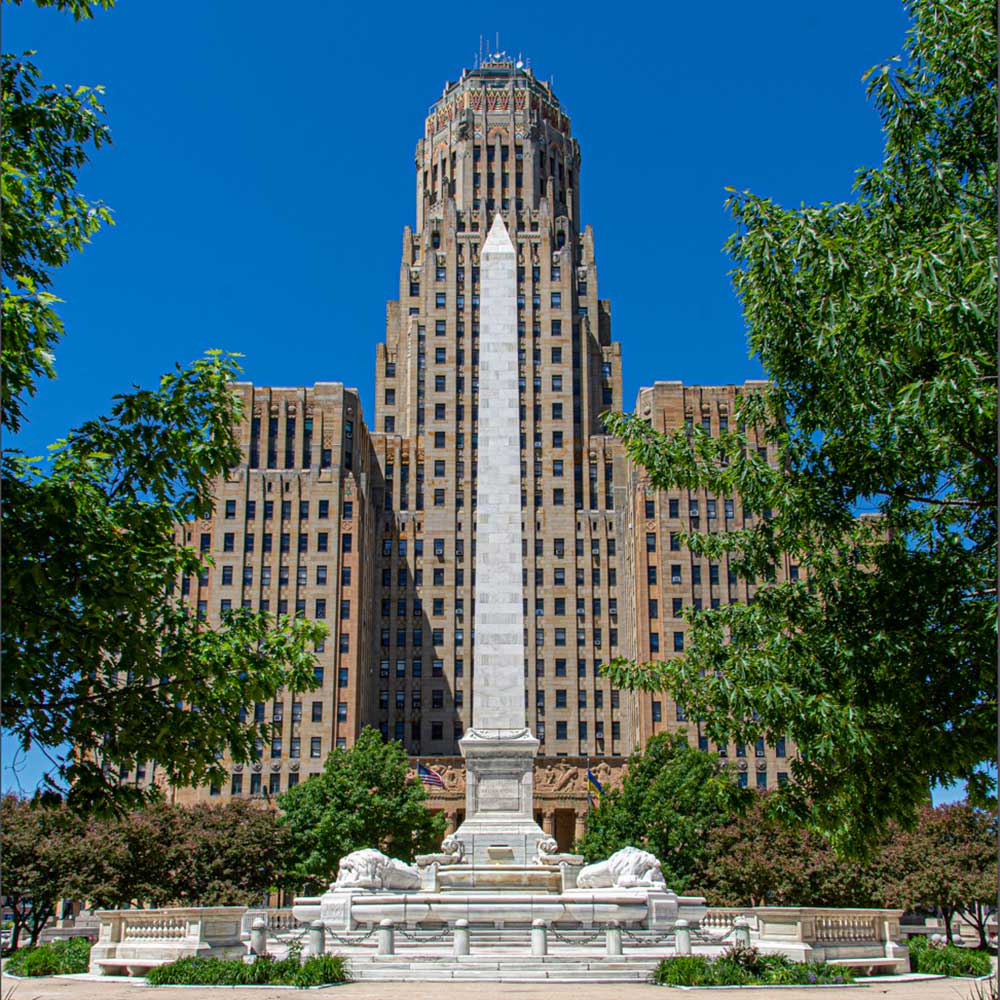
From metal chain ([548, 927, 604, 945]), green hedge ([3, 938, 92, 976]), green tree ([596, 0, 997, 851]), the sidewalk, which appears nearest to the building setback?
green hedge ([3, 938, 92, 976])

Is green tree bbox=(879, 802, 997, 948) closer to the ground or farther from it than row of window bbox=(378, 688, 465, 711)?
closer to the ground

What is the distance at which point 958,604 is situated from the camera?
17703 mm

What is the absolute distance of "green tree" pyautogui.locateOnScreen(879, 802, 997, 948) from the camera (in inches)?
2066

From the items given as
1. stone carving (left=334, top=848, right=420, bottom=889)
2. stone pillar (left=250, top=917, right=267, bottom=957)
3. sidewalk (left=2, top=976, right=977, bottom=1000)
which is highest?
stone carving (left=334, top=848, right=420, bottom=889)

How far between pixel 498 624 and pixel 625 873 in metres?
11.3

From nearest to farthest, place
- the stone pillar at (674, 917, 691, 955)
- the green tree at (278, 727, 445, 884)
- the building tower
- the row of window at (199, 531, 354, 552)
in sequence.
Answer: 1. the stone pillar at (674, 917, 691, 955)
2. the green tree at (278, 727, 445, 884)
3. the row of window at (199, 531, 354, 552)
4. the building tower

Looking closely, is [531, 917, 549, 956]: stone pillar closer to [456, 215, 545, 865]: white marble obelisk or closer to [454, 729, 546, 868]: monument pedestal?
[454, 729, 546, 868]: monument pedestal

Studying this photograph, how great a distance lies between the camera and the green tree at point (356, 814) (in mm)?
72125

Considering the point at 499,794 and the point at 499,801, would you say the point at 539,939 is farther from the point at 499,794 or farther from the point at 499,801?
the point at 499,794

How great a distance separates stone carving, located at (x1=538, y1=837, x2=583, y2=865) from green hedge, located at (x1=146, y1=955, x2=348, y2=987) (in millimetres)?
10201

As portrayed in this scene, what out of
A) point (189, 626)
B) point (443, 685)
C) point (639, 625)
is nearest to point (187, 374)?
point (189, 626)

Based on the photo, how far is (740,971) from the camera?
2552cm

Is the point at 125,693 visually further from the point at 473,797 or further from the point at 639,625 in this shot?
the point at 639,625

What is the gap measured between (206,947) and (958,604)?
20834 millimetres
